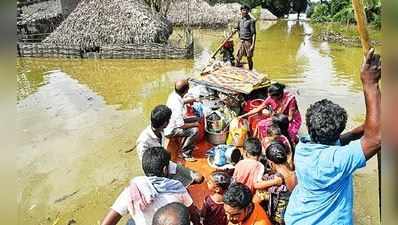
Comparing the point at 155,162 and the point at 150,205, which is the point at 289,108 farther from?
the point at 150,205

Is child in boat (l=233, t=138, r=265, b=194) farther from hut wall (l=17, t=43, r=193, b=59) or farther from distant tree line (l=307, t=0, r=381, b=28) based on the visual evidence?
distant tree line (l=307, t=0, r=381, b=28)

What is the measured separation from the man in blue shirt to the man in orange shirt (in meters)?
0.29

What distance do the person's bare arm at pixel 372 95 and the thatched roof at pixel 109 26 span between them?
15705mm

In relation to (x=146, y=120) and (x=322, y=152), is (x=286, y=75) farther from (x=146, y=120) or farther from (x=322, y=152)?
(x=322, y=152)

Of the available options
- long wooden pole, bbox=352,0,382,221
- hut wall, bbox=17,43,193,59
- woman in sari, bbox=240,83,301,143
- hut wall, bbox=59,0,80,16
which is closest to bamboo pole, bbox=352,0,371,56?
long wooden pole, bbox=352,0,382,221

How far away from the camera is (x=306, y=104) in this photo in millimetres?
9914

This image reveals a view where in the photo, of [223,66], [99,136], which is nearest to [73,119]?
[99,136]

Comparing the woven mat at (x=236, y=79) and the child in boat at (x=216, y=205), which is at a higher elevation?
the woven mat at (x=236, y=79)

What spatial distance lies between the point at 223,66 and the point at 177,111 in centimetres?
319

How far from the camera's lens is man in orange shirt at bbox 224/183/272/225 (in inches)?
109

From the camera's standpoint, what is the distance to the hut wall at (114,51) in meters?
16.4

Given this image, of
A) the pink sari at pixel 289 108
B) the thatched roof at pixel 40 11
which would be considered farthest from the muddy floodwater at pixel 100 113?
the thatched roof at pixel 40 11

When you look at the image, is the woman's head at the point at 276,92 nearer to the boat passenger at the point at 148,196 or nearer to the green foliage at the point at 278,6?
the boat passenger at the point at 148,196

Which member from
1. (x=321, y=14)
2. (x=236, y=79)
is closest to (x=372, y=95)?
(x=236, y=79)
